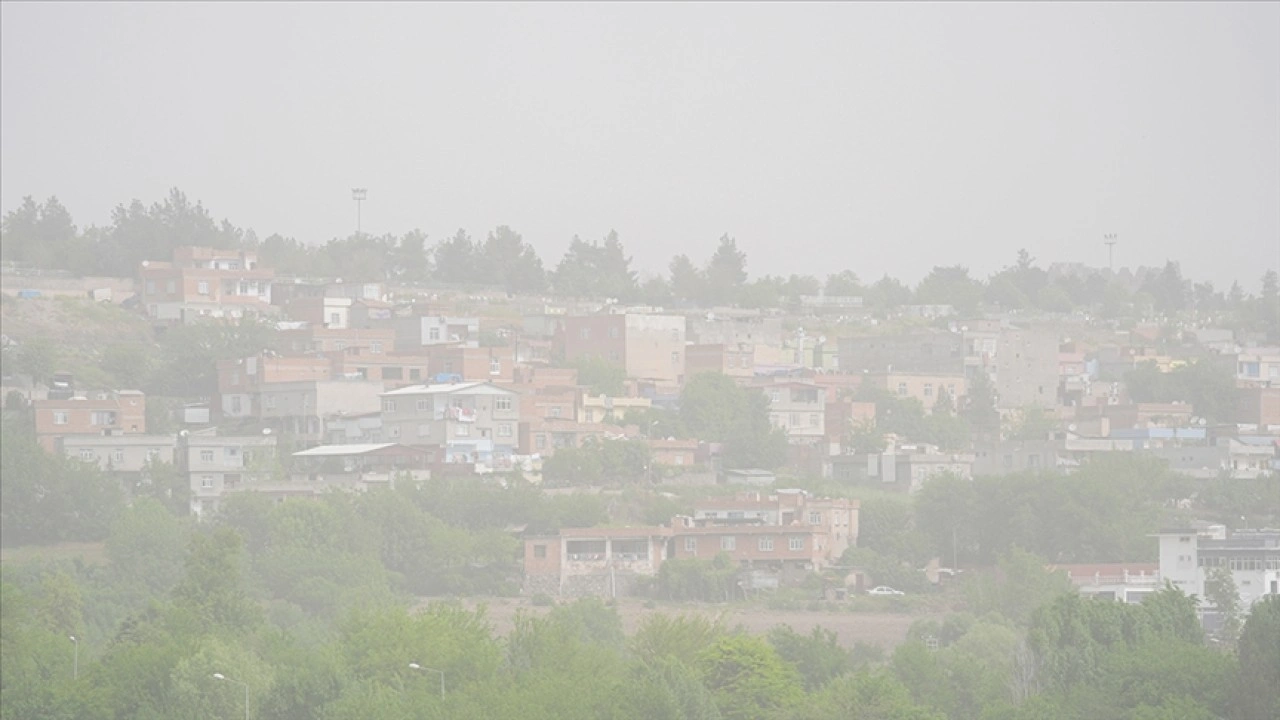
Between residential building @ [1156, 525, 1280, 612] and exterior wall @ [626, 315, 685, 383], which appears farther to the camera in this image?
exterior wall @ [626, 315, 685, 383]

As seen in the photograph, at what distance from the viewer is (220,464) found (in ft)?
176

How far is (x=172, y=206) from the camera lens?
7650 cm

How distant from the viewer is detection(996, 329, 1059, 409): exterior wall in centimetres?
6794

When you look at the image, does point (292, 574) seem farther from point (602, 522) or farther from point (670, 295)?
point (670, 295)

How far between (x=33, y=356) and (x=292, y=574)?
13.7 metres

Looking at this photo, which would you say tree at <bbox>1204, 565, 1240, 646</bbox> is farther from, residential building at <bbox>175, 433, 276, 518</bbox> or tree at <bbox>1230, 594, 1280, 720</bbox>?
residential building at <bbox>175, 433, 276, 518</bbox>

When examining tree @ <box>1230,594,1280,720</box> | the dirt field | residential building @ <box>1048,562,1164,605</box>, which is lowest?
the dirt field

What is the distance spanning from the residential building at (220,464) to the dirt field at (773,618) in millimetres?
7361

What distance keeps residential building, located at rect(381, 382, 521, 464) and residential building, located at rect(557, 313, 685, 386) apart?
899 cm

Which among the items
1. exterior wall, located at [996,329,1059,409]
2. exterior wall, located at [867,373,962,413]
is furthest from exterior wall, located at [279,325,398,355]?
exterior wall, located at [996,329,1059,409]

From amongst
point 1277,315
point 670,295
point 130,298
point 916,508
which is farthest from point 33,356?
point 1277,315

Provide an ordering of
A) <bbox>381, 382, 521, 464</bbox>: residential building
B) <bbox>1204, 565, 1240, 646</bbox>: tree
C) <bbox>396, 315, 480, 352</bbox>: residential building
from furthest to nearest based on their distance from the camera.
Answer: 1. <bbox>396, 315, 480, 352</bbox>: residential building
2. <bbox>381, 382, 521, 464</bbox>: residential building
3. <bbox>1204, 565, 1240, 646</bbox>: tree

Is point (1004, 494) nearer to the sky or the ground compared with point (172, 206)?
nearer to the ground

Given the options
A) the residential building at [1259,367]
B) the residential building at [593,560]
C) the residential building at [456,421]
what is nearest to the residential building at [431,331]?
the residential building at [456,421]
